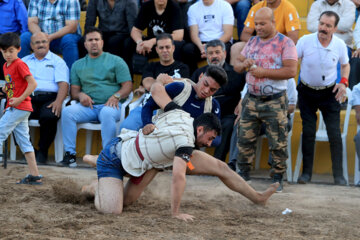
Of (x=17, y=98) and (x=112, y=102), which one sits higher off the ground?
(x=17, y=98)

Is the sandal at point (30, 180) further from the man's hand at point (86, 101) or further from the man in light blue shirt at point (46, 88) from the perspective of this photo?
the man's hand at point (86, 101)

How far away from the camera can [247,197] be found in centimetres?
553

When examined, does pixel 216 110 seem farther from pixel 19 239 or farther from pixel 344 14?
pixel 344 14

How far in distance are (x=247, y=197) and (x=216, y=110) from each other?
3.08 feet

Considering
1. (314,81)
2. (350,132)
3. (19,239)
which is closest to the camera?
(19,239)

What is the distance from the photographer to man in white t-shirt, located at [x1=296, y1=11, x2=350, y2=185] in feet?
22.6

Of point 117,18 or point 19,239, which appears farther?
point 117,18

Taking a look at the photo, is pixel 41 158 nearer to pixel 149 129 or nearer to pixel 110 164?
pixel 110 164

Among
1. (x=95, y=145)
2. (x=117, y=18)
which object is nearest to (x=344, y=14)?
(x=117, y=18)

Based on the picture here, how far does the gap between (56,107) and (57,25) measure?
5.58 feet

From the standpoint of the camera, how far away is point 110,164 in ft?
17.4

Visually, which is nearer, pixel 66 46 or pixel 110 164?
pixel 110 164

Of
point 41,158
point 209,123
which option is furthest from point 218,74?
point 41,158

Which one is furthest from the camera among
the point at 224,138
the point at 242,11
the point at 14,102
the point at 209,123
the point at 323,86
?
the point at 242,11
